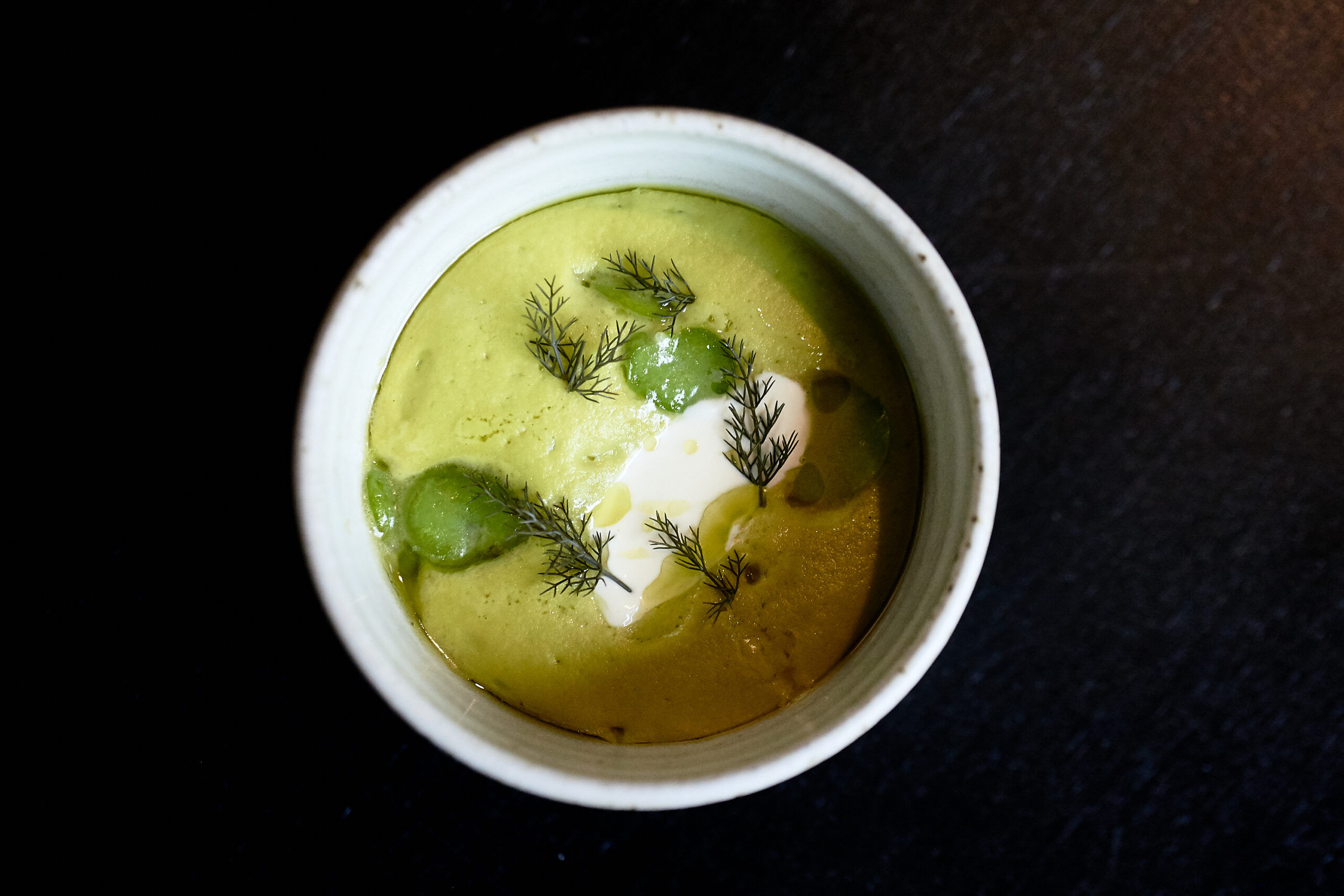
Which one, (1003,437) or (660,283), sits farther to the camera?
(1003,437)

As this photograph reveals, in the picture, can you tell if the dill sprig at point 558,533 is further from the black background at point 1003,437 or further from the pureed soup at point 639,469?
the black background at point 1003,437

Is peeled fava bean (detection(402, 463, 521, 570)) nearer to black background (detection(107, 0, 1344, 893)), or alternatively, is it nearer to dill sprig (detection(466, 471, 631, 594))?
dill sprig (detection(466, 471, 631, 594))

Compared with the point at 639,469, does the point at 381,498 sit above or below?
below

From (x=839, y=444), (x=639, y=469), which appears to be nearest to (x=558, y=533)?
(x=639, y=469)

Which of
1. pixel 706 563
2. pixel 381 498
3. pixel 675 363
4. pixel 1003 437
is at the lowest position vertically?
pixel 381 498

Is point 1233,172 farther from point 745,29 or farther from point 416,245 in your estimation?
point 416,245

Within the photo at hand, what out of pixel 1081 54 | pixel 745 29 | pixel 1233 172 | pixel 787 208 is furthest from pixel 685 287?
pixel 1233 172

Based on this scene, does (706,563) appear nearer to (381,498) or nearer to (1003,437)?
(381,498)
